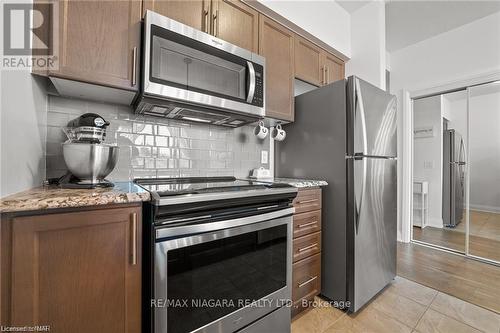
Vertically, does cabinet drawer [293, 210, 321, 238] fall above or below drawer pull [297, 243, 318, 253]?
above

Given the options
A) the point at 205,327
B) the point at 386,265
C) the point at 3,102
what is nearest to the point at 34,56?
the point at 3,102

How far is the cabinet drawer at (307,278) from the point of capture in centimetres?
154

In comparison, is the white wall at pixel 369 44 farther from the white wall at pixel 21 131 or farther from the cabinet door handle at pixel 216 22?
the white wall at pixel 21 131

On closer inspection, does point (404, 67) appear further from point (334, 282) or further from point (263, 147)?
point (334, 282)

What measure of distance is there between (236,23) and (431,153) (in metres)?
3.71

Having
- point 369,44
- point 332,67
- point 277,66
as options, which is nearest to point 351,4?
point 369,44

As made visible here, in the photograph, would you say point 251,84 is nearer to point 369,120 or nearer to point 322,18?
point 369,120

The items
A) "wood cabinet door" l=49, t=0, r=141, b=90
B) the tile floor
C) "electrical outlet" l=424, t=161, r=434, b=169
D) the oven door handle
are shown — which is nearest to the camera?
the oven door handle

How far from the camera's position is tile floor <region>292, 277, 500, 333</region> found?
1.45 meters

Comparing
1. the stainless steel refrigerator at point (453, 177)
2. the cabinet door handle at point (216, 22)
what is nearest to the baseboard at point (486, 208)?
the stainless steel refrigerator at point (453, 177)

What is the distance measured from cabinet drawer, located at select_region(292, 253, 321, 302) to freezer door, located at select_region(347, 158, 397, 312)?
23 cm

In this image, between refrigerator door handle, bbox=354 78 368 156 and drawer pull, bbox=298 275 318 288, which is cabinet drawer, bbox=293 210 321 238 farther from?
refrigerator door handle, bbox=354 78 368 156

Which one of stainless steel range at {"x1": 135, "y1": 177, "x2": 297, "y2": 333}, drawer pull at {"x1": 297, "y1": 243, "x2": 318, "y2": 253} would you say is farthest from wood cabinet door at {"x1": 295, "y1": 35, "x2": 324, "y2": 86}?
drawer pull at {"x1": 297, "y1": 243, "x2": 318, "y2": 253}

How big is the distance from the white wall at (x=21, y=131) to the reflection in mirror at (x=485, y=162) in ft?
13.7
